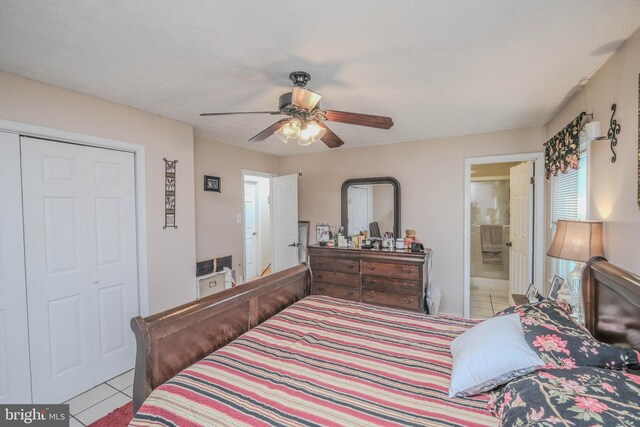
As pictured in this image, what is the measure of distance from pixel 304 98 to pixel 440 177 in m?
2.66

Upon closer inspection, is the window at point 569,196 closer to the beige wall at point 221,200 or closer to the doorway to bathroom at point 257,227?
the beige wall at point 221,200

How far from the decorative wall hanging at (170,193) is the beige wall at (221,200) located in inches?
23.9

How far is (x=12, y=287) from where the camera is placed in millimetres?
1975

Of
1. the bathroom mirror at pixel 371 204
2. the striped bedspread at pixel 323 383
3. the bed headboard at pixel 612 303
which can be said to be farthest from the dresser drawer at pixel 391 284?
the bed headboard at pixel 612 303

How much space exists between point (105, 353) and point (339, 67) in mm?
2997

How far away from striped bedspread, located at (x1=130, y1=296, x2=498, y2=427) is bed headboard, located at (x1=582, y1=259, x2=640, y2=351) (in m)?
0.67

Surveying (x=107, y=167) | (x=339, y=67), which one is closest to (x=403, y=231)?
(x=339, y=67)

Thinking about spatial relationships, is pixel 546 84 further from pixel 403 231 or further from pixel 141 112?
pixel 141 112

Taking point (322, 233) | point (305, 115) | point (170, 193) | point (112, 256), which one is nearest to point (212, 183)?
point (170, 193)

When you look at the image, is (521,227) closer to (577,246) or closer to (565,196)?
(565,196)

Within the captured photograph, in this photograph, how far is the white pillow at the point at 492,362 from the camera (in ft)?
3.81

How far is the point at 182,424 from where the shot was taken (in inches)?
42.7

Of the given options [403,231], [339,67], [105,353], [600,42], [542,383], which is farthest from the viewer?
[403,231]

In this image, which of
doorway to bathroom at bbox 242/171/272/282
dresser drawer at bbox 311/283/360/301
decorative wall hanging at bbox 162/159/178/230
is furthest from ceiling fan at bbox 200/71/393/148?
doorway to bathroom at bbox 242/171/272/282
